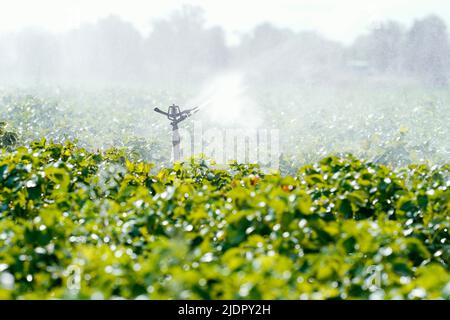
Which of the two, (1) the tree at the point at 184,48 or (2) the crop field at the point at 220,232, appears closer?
(2) the crop field at the point at 220,232

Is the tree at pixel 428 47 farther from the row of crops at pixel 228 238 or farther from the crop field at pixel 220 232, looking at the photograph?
the row of crops at pixel 228 238

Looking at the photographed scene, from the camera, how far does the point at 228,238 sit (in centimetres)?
420

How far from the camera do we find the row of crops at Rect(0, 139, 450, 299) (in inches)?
132

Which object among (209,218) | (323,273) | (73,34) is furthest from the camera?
(73,34)

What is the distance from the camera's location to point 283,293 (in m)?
3.24

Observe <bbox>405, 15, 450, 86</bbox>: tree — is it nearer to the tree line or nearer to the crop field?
the tree line

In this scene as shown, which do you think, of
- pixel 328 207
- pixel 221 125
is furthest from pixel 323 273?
pixel 221 125

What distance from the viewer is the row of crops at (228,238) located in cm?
336

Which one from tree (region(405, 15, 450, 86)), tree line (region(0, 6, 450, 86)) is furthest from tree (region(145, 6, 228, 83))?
tree (region(405, 15, 450, 86))

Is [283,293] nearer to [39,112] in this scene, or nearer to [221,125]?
[221,125]

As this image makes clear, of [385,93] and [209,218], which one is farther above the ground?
[385,93]

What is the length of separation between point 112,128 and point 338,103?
5.37 m

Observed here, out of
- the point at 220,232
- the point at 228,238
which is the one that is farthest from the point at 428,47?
the point at 228,238

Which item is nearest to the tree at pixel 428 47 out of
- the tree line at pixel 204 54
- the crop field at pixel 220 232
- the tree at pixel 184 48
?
the tree line at pixel 204 54
